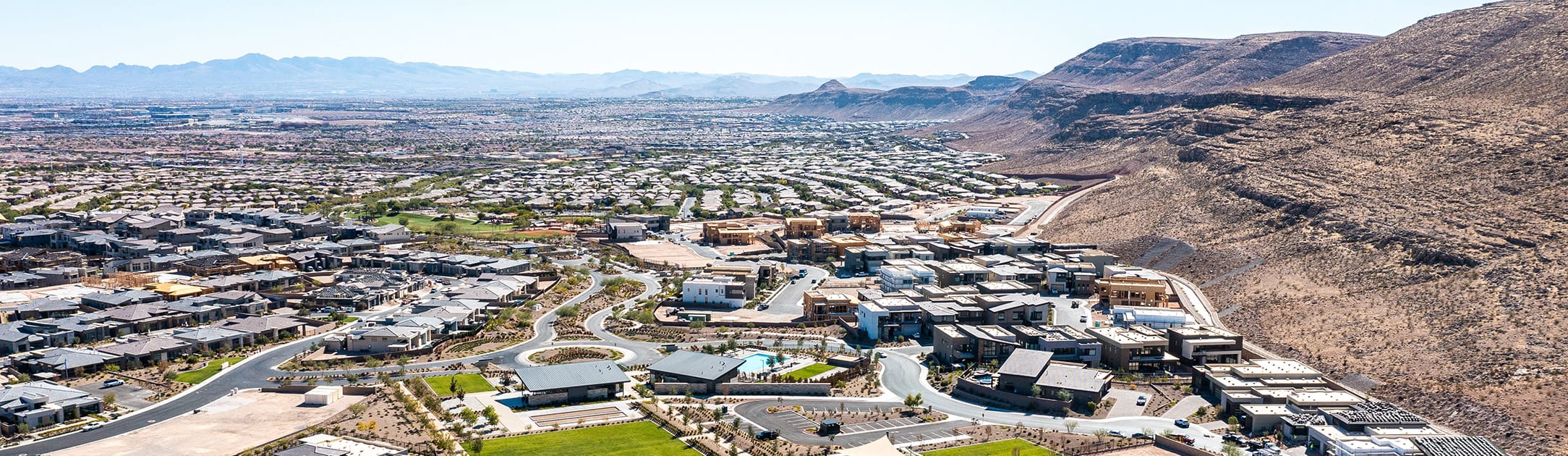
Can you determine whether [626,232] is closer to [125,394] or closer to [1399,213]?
[125,394]

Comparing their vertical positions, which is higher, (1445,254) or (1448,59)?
(1448,59)

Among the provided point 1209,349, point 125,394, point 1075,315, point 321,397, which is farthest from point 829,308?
point 125,394

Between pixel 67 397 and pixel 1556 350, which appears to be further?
pixel 1556 350

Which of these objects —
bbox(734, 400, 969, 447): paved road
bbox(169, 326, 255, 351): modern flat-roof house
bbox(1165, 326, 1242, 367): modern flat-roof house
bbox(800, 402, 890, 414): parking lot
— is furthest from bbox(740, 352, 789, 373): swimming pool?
bbox(169, 326, 255, 351): modern flat-roof house

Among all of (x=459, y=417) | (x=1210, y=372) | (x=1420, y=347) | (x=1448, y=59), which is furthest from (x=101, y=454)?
(x=1448, y=59)

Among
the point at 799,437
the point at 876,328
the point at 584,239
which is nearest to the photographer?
the point at 799,437

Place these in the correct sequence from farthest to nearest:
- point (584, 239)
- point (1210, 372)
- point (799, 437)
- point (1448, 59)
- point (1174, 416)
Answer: point (1448, 59) → point (584, 239) → point (1210, 372) → point (1174, 416) → point (799, 437)

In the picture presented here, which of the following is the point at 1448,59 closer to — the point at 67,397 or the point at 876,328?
the point at 876,328
